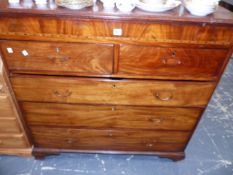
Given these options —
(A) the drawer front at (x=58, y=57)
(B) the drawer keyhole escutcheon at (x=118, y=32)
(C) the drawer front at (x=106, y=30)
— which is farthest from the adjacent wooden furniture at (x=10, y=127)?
(B) the drawer keyhole escutcheon at (x=118, y=32)

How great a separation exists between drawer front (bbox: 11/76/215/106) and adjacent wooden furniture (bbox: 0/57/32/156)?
0.06 metres

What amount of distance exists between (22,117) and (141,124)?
0.73 meters

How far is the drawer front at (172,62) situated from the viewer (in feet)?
3.07

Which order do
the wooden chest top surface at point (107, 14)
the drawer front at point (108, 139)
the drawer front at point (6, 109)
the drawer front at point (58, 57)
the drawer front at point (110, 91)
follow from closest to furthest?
the wooden chest top surface at point (107, 14) → the drawer front at point (58, 57) → the drawer front at point (110, 91) → the drawer front at point (6, 109) → the drawer front at point (108, 139)

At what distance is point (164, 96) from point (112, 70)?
1.05 ft

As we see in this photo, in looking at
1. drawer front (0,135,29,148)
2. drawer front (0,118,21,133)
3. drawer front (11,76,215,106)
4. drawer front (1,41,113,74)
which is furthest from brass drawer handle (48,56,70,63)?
drawer front (0,135,29,148)

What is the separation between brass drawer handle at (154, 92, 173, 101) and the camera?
108cm

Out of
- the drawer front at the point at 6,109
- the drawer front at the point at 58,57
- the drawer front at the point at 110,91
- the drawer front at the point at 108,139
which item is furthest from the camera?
the drawer front at the point at 108,139

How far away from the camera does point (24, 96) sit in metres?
1.10

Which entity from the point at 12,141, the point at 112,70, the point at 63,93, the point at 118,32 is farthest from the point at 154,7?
the point at 12,141

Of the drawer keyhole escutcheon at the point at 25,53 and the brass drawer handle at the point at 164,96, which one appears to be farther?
the brass drawer handle at the point at 164,96

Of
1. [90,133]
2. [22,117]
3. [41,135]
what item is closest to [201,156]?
[90,133]

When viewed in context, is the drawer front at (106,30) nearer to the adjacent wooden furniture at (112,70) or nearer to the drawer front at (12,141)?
the adjacent wooden furniture at (112,70)

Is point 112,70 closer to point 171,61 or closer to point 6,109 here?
point 171,61
